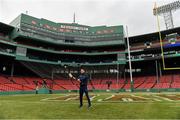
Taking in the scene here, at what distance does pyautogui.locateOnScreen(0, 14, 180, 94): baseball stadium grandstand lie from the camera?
47.0 metres

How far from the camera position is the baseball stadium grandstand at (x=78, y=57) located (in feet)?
154

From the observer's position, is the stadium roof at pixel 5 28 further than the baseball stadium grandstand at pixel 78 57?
Yes

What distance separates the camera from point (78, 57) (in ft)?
211

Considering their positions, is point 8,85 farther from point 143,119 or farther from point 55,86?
point 143,119

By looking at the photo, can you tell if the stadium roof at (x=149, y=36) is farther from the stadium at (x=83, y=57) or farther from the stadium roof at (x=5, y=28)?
the stadium roof at (x=5, y=28)

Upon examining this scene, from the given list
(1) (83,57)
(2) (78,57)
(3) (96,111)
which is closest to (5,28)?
(2) (78,57)

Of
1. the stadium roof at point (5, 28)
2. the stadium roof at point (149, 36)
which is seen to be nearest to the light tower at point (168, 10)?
the stadium roof at point (149, 36)

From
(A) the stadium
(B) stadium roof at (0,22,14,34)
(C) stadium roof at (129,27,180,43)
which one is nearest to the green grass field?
(A) the stadium

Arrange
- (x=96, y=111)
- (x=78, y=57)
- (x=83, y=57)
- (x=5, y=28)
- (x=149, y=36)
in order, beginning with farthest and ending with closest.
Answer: (x=83, y=57)
(x=78, y=57)
(x=149, y=36)
(x=5, y=28)
(x=96, y=111)

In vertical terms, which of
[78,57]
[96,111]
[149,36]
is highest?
[149,36]

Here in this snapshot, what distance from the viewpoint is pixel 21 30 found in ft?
169

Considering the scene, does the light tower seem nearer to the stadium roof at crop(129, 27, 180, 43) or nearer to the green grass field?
the stadium roof at crop(129, 27, 180, 43)

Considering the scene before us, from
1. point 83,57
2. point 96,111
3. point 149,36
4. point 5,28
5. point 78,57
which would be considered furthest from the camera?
point 83,57

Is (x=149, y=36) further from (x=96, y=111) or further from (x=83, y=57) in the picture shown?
(x=96, y=111)
